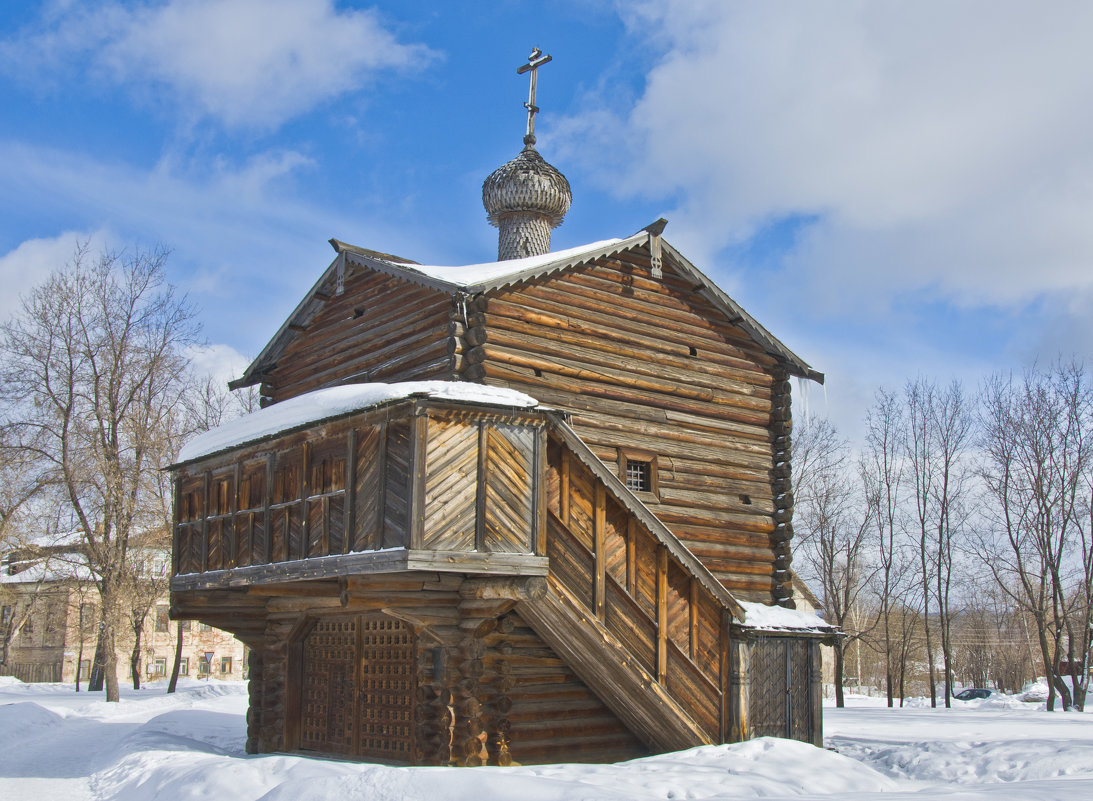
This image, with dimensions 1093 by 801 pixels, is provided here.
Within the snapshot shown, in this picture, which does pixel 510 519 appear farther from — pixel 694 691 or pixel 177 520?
pixel 177 520

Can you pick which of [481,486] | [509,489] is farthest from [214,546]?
[509,489]

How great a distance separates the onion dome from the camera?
2162cm

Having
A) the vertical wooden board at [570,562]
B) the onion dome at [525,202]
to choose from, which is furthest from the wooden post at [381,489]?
the onion dome at [525,202]

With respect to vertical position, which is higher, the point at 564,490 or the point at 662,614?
the point at 564,490

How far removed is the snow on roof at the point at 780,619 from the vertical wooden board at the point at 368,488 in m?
6.79

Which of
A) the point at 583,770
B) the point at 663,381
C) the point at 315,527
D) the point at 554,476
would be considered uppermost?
the point at 663,381

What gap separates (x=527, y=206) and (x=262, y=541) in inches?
410

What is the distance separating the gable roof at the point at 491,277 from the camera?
15.0 metres

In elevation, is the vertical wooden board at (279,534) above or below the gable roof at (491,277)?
below

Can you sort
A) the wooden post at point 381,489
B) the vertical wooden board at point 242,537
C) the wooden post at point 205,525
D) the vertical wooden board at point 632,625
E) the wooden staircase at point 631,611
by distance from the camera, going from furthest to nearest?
1. the wooden post at point 205,525
2. the vertical wooden board at point 242,537
3. the vertical wooden board at point 632,625
4. the wooden staircase at point 631,611
5. the wooden post at point 381,489

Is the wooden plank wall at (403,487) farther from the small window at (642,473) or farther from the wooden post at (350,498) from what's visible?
the small window at (642,473)

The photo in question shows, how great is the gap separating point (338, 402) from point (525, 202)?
9.96 meters

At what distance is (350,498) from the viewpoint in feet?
40.3

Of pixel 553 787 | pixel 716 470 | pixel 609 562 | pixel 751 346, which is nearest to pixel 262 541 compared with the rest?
pixel 609 562
